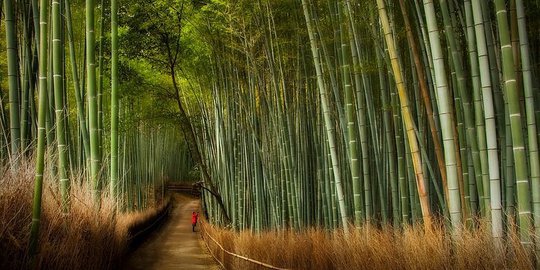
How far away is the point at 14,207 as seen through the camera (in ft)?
7.47

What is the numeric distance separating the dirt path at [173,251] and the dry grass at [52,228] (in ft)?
5.85

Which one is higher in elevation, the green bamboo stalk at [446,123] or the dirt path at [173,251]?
the green bamboo stalk at [446,123]

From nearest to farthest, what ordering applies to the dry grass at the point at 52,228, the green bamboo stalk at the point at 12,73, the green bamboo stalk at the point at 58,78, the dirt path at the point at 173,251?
the dry grass at the point at 52,228
the green bamboo stalk at the point at 58,78
the green bamboo stalk at the point at 12,73
the dirt path at the point at 173,251

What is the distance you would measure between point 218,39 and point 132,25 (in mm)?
1544

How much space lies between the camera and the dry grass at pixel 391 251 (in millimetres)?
2178

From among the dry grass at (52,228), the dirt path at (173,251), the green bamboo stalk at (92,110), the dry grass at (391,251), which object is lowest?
the dirt path at (173,251)

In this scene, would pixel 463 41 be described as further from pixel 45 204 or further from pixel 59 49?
pixel 45 204

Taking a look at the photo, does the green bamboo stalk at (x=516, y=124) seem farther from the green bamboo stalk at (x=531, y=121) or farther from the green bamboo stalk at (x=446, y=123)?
the green bamboo stalk at (x=446, y=123)

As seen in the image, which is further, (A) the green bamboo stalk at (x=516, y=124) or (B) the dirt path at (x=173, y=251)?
(B) the dirt path at (x=173, y=251)

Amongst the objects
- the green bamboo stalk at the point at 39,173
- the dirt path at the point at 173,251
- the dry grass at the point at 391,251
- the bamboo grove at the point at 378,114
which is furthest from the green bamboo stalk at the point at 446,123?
the dirt path at the point at 173,251

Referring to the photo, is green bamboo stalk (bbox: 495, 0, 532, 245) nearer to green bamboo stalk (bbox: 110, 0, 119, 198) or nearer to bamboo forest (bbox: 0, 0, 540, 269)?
bamboo forest (bbox: 0, 0, 540, 269)

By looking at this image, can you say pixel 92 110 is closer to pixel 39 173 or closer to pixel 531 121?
pixel 39 173

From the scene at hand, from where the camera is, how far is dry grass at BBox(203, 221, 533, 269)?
7.14ft

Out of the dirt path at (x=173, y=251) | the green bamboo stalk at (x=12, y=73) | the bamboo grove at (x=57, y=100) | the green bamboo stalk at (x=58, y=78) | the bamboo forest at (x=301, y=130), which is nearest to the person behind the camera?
the bamboo forest at (x=301, y=130)
